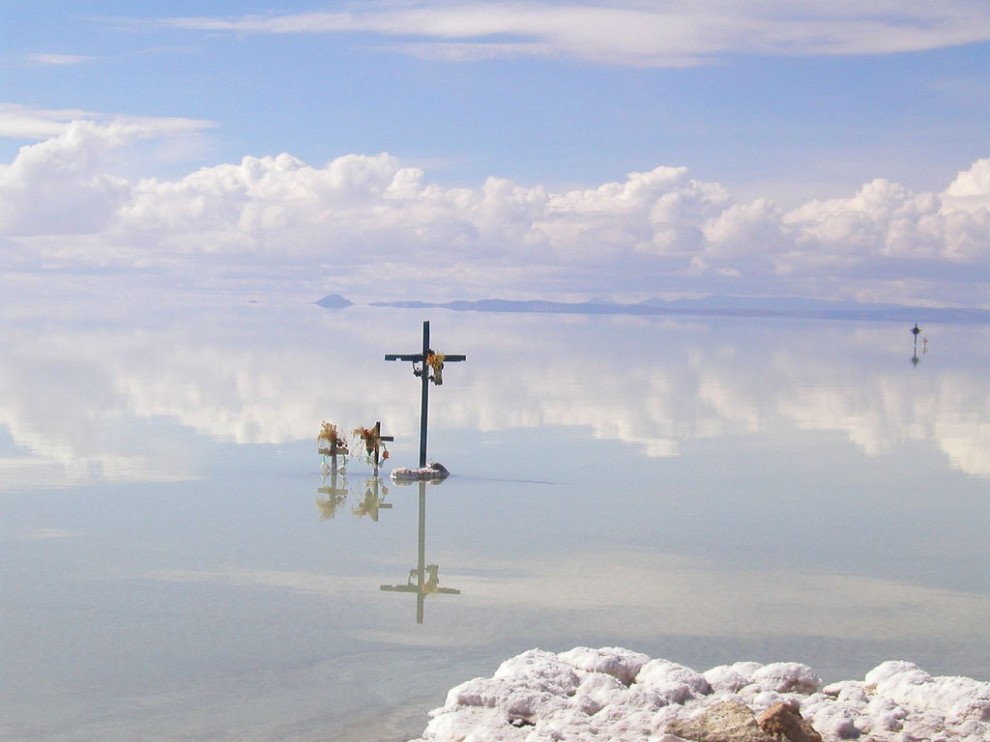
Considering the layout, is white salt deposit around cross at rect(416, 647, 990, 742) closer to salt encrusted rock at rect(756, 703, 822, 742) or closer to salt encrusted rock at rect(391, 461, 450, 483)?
salt encrusted rock at rect(756, 703, 822, 742)

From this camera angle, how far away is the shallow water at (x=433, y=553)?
15789 mm

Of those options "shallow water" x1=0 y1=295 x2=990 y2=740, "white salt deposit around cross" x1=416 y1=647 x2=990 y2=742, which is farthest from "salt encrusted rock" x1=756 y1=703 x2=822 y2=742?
"shallow water" x1=0 y1=295 x2=990 y2=740

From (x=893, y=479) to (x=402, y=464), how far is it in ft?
38.2

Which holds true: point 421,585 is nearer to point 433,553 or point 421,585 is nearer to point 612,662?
point 433,553

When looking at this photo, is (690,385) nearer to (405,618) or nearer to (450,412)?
(450,412)

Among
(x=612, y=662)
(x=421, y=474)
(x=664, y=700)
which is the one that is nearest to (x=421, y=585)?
(x=612, y=662)

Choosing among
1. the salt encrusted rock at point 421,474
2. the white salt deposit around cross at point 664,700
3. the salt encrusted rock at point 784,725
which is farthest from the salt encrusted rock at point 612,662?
the salt encrusted rock at point 421,474

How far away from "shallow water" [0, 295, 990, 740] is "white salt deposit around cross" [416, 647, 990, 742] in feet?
3.50

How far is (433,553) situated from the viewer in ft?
74.5

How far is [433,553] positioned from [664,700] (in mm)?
9404

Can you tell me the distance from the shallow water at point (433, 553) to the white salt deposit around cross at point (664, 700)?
1.07 m

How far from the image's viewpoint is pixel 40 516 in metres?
25.1

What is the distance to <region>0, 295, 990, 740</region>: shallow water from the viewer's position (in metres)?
15.8

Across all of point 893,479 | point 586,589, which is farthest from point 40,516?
point 893,479
